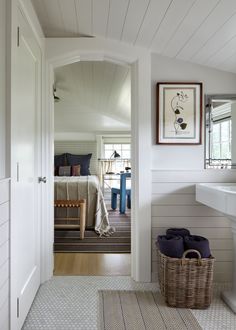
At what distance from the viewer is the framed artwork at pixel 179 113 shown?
7.70ft

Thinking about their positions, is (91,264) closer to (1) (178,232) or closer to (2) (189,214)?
(1) (178,232)

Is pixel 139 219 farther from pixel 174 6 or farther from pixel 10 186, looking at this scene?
pixel 174 6

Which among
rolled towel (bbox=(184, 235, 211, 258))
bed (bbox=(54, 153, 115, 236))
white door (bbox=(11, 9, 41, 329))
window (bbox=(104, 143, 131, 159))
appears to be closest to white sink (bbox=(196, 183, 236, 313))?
rolled towel (bbox=(184, 235, 211, 258))

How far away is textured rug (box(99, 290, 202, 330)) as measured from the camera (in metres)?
1.73

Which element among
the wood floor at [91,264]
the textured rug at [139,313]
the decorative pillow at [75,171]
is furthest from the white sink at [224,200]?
the decorative pillow at [75,171]

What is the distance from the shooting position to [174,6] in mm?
1667

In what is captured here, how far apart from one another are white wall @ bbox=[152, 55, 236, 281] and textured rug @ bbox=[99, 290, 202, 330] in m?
0.32

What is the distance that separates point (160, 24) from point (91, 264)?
234 centimetres

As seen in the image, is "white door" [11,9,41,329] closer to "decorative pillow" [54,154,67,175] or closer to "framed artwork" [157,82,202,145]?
"framed artwork" [157,82,202,145]

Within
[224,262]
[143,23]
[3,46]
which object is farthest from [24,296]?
[143,23]

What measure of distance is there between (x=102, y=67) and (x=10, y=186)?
2.24 meters

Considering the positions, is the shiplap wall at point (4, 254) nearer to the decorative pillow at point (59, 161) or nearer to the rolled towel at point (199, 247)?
the rolled towel at point (199, 247)

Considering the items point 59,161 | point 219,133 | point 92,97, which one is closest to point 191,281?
point 219,133

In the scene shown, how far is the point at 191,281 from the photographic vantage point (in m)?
1.91
